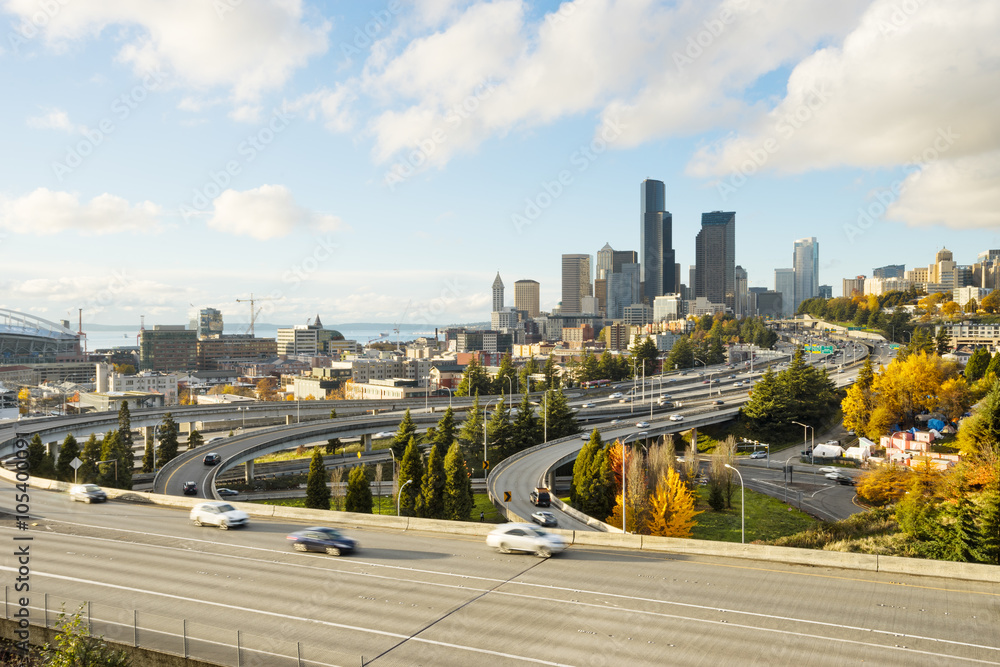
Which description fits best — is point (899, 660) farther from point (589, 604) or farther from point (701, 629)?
point (589, 604)

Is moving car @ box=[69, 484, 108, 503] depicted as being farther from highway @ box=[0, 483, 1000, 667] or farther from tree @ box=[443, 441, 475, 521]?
tree @ box=[443, 441, 475, 521]

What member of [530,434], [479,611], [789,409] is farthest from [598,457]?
[789,409]

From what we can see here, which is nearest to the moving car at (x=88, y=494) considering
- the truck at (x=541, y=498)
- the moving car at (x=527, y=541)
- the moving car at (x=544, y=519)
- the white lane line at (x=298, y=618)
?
the white lane line at (x=298, y=618)

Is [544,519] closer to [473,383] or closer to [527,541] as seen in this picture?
[527,541]

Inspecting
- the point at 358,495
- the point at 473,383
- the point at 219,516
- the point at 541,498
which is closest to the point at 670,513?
the point at 541,498

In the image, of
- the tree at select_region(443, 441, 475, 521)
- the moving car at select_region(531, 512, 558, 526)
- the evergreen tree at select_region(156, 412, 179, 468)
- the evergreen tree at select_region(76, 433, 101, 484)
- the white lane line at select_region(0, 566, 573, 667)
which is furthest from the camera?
the evergreen tree at select_region(156, 412, 179, 468)

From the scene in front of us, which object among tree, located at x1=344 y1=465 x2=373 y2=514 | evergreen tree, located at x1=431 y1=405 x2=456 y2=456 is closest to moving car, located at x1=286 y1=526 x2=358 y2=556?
tree, located at x1=344 y1=465 x2=373 y2=514

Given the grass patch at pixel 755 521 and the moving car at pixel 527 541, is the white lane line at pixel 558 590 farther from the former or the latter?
the grass patch at pixel 755 521

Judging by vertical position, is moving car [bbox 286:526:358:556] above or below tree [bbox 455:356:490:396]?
above
